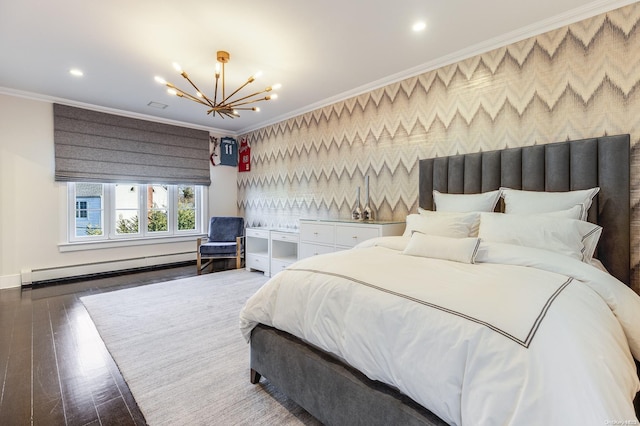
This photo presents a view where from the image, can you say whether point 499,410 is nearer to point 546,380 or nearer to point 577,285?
point 546,380

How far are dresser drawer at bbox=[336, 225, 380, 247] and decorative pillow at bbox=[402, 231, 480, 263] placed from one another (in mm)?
1060

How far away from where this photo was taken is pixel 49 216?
14.0ft

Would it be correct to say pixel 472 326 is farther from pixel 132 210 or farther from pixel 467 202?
pixel 132 210

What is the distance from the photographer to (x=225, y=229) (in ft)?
17.6

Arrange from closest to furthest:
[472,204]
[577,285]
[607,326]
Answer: [607,326] < [577,285] < [472,204]

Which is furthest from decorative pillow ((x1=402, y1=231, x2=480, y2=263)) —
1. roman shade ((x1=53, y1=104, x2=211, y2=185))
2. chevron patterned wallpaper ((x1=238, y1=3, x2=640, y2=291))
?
roman shade ((x1=53, y1=104, x2=211, y2=185))

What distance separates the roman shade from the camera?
432 centimetres

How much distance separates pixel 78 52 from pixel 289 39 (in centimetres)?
213

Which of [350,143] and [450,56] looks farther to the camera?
[350,143]

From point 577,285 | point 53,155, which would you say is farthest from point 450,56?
point 53,155

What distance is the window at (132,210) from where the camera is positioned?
4609mm

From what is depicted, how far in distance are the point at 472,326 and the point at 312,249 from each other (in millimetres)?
2949

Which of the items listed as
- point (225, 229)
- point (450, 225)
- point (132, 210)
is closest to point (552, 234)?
point (450, 225)

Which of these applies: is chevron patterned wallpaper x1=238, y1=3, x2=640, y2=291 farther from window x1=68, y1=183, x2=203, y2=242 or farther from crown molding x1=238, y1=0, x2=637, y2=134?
window x1=68, y1=183, x2=203, y2=242
